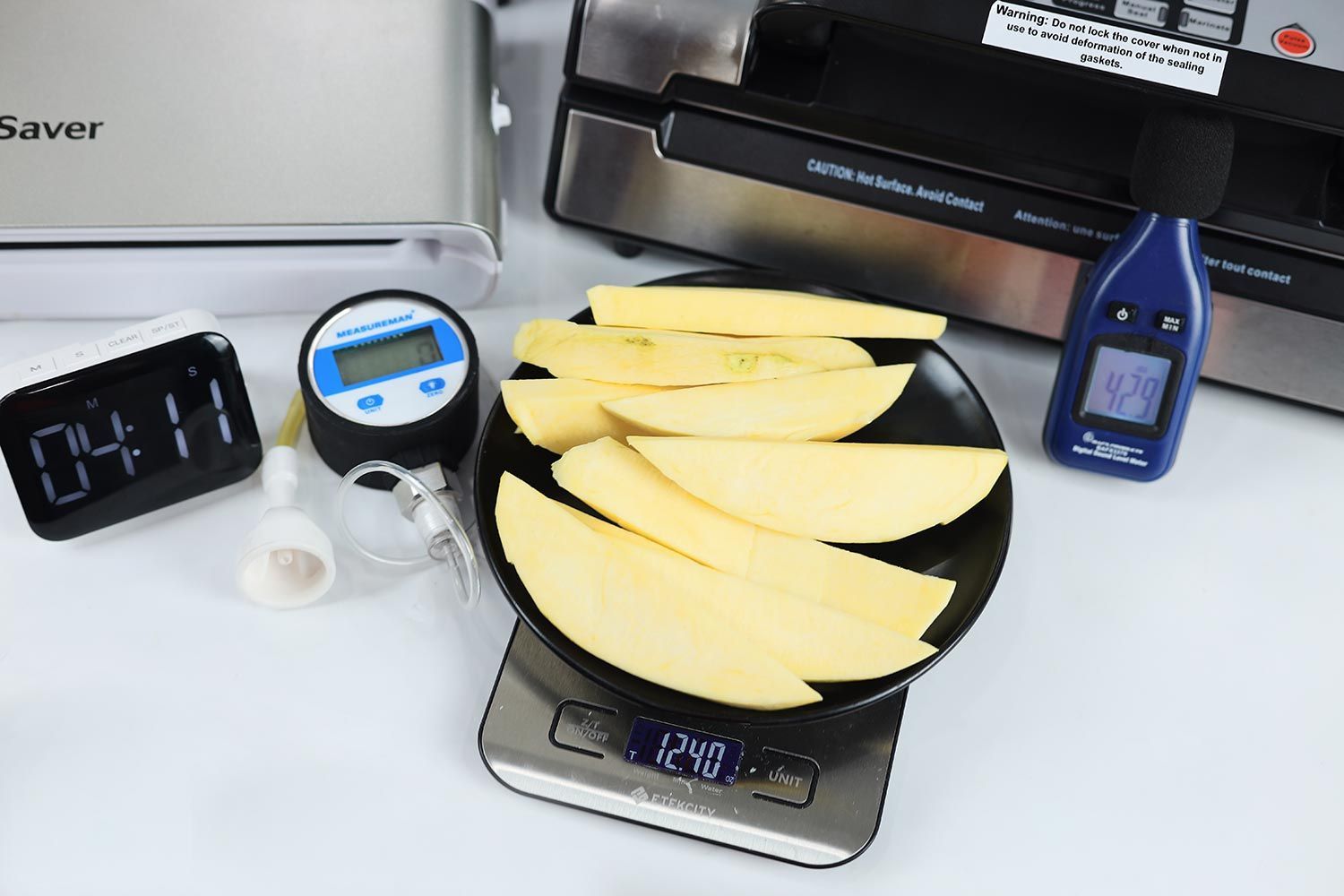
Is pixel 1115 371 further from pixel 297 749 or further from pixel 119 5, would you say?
pixel 119 5

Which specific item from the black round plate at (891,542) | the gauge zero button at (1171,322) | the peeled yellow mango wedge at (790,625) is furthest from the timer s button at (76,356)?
the gauge zero button at (1171,322)

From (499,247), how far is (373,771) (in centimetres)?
41

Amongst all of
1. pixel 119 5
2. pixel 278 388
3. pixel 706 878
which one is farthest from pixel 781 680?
pixel 119 5

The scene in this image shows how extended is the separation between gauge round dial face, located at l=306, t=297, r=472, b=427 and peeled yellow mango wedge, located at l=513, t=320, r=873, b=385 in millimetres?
63

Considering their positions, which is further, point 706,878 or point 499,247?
point 499,247

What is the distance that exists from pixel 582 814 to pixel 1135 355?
0.52 metres

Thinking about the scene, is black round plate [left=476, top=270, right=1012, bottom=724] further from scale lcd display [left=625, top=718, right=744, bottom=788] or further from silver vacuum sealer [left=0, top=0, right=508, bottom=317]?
silver vacuum sealer [left=0, top=0, right=508, bottom=317]

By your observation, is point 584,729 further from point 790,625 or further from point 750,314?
point 750,314

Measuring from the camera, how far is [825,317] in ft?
2.73

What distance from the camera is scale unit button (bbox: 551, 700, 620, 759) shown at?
2.43 ft

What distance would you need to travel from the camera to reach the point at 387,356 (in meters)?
→ 0.83

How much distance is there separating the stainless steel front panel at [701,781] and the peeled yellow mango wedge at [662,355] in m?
0.21

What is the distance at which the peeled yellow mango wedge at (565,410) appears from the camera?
76cm

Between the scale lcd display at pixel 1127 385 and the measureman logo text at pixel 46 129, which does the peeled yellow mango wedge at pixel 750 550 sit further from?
the measureman logo text at pixel 46 129
